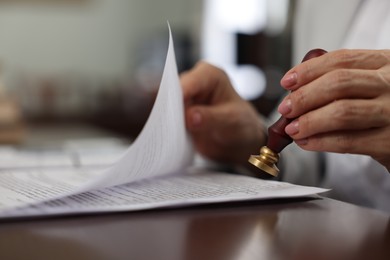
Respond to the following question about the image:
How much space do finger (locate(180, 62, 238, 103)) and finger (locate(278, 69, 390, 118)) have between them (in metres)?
0.25

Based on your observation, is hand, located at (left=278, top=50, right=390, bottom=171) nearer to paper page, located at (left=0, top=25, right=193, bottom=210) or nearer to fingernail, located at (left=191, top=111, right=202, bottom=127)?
paper page, located at (left=0, top=25, right=193, bottom=210)

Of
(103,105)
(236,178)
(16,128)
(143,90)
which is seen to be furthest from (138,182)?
(103,105)

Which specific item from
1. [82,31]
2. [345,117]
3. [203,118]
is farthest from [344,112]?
[82,31]

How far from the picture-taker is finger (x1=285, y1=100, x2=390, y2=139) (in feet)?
1.50

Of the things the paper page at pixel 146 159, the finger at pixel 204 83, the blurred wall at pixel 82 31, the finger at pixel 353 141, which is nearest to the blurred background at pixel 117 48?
the blurred wall at pixel 82 31

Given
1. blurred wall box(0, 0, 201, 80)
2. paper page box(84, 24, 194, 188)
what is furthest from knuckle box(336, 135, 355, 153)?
blurred wall box(0, 0, 201, 80)

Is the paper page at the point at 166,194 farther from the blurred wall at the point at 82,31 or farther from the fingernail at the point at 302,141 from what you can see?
the blurred wall at the point at 82,31

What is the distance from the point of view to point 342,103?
18.0 inches

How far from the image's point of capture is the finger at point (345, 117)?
46 centimetres

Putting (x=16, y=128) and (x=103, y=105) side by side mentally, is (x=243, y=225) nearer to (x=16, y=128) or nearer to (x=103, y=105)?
(x=16, y=128)

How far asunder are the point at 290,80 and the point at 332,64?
37mm

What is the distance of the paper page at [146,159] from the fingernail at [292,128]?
0.38 feet

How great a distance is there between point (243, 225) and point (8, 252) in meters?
0.16

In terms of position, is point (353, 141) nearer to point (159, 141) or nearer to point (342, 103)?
point (342, 103)
